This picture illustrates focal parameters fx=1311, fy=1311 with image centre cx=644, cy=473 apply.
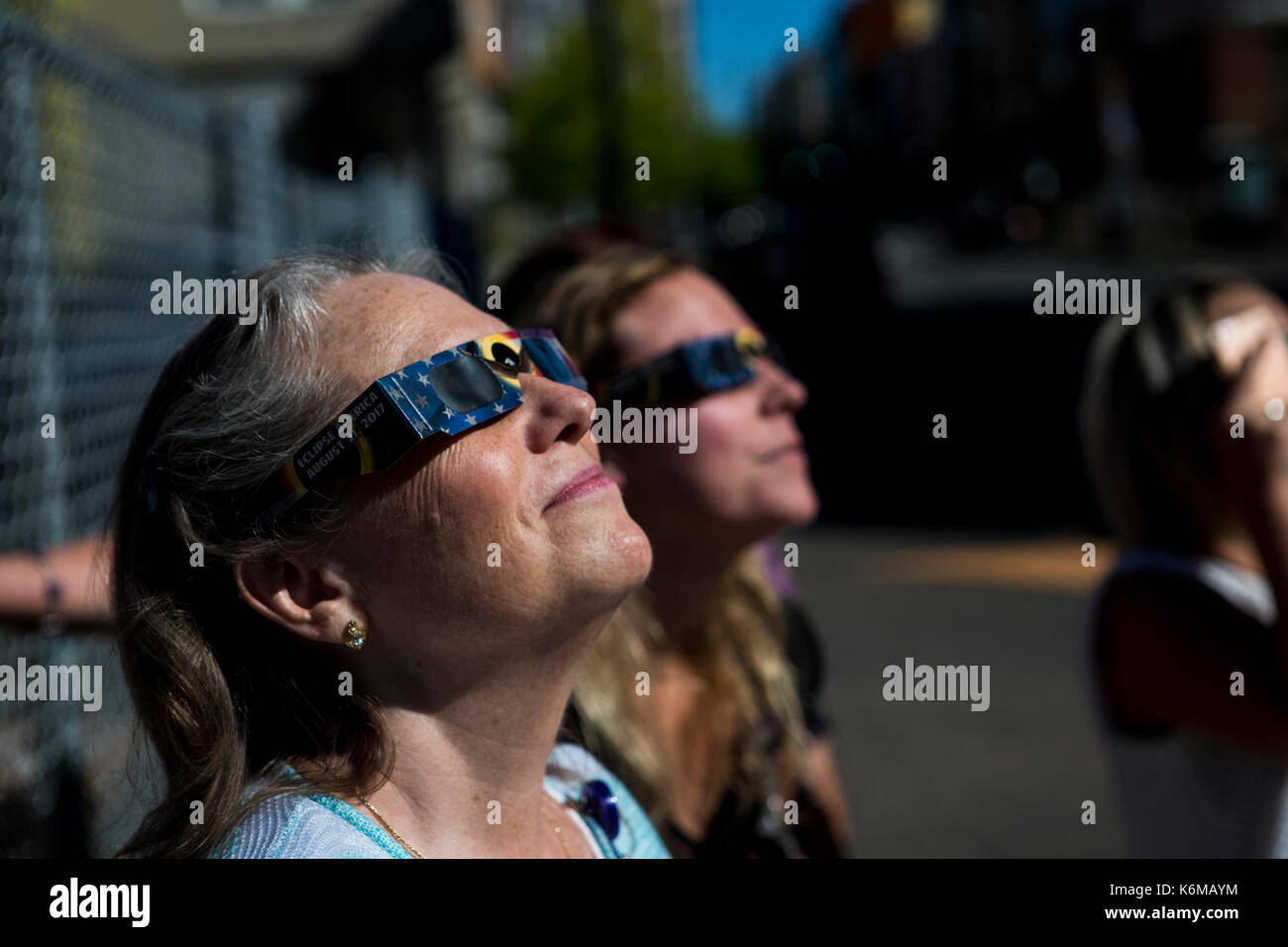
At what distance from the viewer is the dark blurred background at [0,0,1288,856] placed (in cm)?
317

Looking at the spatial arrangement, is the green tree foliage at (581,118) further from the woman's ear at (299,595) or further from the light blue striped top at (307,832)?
the light blue striped top at (307,832)

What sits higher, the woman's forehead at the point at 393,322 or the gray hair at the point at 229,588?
the woman's forehead at the point at 393,322

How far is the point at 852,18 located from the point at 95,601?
98.7ft

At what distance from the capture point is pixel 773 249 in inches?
942

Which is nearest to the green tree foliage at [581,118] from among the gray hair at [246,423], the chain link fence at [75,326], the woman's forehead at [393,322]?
the chain link fence at [75,326]

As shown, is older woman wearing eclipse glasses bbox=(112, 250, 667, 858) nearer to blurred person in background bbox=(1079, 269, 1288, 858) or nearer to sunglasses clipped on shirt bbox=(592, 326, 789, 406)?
sunglasses clipped on shirt bbox=(592, 326, 789, 406)

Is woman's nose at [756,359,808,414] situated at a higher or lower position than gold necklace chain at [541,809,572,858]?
higher

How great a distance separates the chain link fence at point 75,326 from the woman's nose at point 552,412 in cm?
47

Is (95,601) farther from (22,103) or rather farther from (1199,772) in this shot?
(1199,772)

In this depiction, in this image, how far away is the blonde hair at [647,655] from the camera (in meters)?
2.29

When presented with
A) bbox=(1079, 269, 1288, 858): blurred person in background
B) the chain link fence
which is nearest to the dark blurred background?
the chain link fence

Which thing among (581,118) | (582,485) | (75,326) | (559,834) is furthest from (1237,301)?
(581,118)

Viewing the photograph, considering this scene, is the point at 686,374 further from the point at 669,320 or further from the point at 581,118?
the point at 581,118

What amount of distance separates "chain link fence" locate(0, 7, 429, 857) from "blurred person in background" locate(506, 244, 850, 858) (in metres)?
0.49
